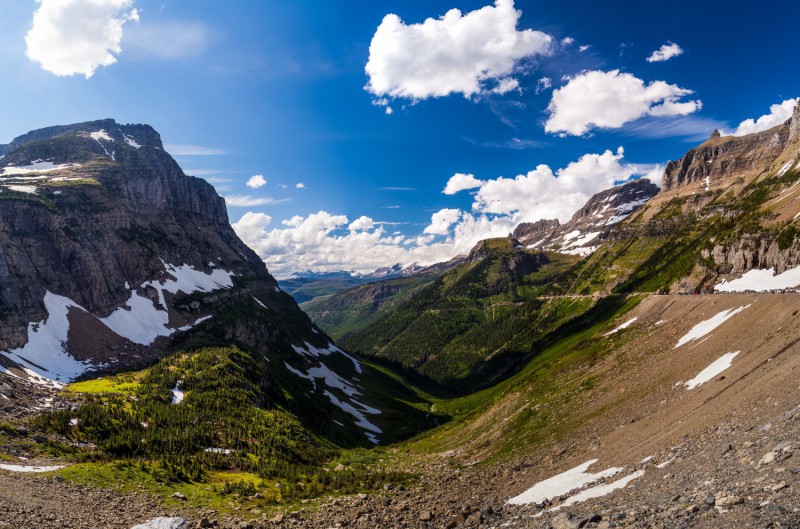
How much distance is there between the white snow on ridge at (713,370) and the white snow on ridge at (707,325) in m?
16.5

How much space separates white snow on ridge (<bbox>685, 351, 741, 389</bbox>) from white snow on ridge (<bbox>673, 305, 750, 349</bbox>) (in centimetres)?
1655

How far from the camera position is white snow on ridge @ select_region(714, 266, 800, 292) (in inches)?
3605

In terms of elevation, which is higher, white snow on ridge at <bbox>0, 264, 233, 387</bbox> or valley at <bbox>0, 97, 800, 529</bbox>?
white snow on ridge at <bbox>0, 264, 233, 387</bbox>

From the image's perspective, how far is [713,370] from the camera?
4456cm

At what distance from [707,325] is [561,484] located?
48.3 metres

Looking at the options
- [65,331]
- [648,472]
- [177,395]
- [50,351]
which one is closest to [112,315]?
[65,331]

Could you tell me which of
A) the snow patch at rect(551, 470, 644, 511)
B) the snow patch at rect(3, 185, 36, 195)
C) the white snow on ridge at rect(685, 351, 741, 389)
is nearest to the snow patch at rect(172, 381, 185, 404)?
the snow patch at rect(551, 470, 644, 511)

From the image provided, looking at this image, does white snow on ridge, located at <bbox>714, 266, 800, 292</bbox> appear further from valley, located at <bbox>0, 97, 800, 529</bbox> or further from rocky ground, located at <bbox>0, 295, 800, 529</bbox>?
rocky ground, located at <bbox>0, 295, 800, 529</bbox>

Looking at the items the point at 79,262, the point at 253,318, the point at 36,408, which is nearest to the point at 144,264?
the point at 79,262

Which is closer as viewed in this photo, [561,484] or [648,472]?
[648,472]

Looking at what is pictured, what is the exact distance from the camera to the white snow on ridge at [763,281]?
91.6 m

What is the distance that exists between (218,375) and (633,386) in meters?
90.3

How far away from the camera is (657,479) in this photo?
950 inches

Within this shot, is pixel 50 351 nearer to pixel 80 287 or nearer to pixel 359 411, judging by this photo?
pixel 80 287
